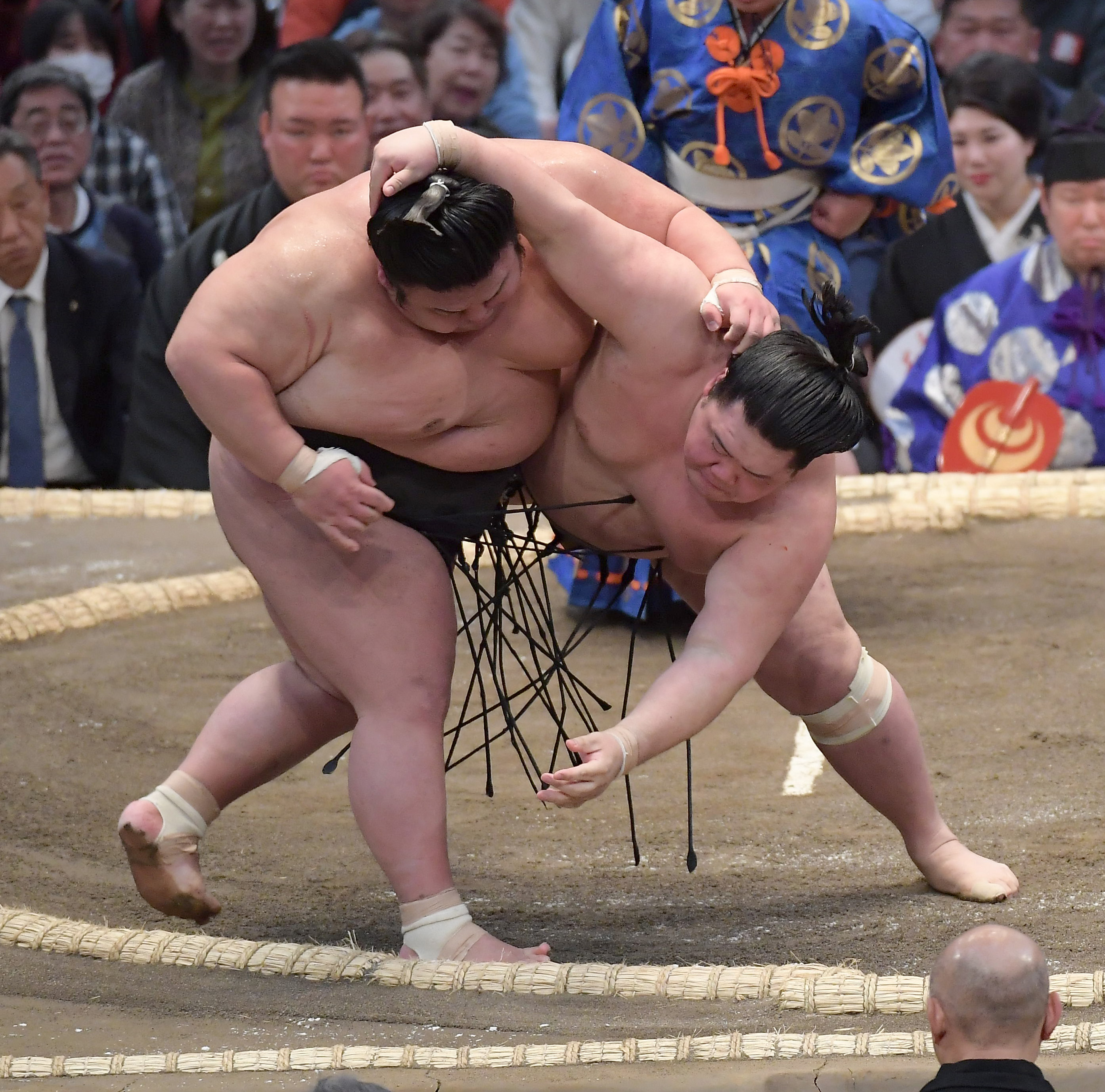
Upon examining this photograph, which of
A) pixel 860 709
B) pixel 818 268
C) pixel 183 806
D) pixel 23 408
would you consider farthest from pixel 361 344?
pixel 23 408

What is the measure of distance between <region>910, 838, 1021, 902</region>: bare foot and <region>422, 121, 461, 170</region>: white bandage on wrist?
1063mm

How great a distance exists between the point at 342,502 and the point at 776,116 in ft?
5.09

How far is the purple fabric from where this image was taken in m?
3.97

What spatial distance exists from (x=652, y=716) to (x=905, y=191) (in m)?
1.79

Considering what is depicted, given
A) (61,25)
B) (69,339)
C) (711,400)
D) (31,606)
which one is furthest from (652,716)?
(61,25)

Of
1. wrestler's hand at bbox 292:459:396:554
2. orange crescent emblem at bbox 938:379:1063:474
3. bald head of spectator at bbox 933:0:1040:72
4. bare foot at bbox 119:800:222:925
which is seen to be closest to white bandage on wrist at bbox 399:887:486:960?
bare foot at bbox 119:800:222:925

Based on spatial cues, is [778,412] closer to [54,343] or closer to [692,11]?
[692,11]

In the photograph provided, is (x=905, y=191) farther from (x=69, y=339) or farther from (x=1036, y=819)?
(x=69, y=339)

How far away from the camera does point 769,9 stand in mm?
3033

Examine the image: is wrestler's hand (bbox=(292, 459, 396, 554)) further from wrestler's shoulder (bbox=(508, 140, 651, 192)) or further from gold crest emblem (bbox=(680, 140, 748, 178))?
gold crest emblem (bbox=(680, 140, 748, 178))

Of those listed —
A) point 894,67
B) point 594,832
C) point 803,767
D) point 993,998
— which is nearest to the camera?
point 993,998

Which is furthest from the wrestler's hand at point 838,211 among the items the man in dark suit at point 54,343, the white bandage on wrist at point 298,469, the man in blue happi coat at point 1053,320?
the man in dark suit at point 54,343

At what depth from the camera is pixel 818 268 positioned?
3188 mm

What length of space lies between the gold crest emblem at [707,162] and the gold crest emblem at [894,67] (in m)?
0.28
